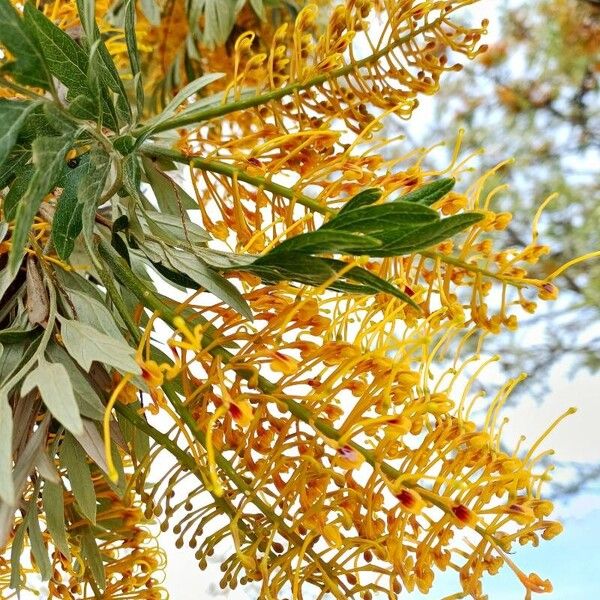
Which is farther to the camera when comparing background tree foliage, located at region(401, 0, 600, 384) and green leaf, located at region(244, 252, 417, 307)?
background tree foliage, located at region(401, 0, 600, 384)

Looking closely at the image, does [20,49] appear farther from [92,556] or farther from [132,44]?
[92,556]

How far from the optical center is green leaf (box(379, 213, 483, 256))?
255mm

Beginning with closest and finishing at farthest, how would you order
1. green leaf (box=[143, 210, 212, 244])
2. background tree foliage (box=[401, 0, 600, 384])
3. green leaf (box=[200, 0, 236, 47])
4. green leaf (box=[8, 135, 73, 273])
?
1. green leaf (box=[8, 135, 73, 273])
2. green leaf (box=[143, 210, 212, 244])
3. green leaf (box=[200, 0, 236, 47])
4. background tree foliage (box=[401, 0, 600, 384])

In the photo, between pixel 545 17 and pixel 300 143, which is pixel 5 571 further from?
pixel 545 17

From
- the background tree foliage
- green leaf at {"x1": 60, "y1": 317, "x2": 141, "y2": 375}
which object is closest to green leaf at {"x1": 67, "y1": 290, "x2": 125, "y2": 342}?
green leaf at {"x1": 60, "y1": 317, "x2": 141, "y2": 375}

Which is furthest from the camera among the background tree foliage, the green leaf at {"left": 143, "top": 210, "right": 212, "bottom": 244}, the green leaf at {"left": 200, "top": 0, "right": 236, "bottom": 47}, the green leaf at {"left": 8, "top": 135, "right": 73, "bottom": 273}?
the background tree foliage

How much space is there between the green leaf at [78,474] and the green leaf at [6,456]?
70 millimetres

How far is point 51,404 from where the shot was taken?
10.2 inches

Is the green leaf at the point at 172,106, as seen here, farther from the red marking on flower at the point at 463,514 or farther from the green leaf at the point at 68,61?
the red marking on flower at the point at 463,514

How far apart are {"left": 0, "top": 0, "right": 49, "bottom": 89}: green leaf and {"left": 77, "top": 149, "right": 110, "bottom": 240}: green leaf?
48 mm

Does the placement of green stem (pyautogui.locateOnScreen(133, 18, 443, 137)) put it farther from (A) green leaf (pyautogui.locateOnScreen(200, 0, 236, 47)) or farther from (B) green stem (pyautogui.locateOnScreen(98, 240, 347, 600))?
(A) green leaf (pyautogui.locateOnScreen(200, 0, 236, 47))

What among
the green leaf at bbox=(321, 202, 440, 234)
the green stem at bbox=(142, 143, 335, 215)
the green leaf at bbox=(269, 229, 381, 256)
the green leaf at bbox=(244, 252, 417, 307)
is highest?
the green stem at bbox=(142, 143, 335, 215)

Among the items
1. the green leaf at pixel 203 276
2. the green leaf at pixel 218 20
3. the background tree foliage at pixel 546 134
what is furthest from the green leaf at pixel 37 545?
the background tree foliage at pixel 546 134

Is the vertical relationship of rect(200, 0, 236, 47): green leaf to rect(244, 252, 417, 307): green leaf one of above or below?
above
